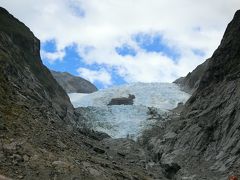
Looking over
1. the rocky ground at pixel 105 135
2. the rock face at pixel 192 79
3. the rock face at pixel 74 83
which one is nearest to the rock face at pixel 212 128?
the rocky ground at pixel 105 135

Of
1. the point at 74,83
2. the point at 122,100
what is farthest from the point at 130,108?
the point at 74,83

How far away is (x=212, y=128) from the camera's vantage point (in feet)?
130

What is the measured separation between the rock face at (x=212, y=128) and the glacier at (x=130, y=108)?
5999mm

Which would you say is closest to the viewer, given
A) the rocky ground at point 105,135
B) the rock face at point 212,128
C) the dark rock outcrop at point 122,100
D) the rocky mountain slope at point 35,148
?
the rocky mountain slope at point 35,148

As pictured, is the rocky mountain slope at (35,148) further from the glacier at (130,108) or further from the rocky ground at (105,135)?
the glacier at (130,108)

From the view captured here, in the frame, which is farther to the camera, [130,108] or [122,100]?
[122,100]

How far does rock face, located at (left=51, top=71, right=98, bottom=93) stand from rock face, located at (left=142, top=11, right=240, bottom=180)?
72.4m

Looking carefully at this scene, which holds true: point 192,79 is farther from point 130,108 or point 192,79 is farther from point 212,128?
point 212,128

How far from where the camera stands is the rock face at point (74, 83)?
123906mm

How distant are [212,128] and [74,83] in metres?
92.8

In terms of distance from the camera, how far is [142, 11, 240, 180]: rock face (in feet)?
115

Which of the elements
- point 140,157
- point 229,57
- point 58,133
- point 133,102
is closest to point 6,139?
point 58,133

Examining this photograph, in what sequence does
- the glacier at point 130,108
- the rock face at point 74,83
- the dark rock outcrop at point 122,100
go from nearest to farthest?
the glacier at point 130,108 → the dark rock outcrop at point 122,100 → the rock face at point 74,83

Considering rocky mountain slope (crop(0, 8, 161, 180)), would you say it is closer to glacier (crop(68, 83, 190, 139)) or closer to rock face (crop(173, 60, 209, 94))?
glacier (crop(68, 83, 190, 139))
